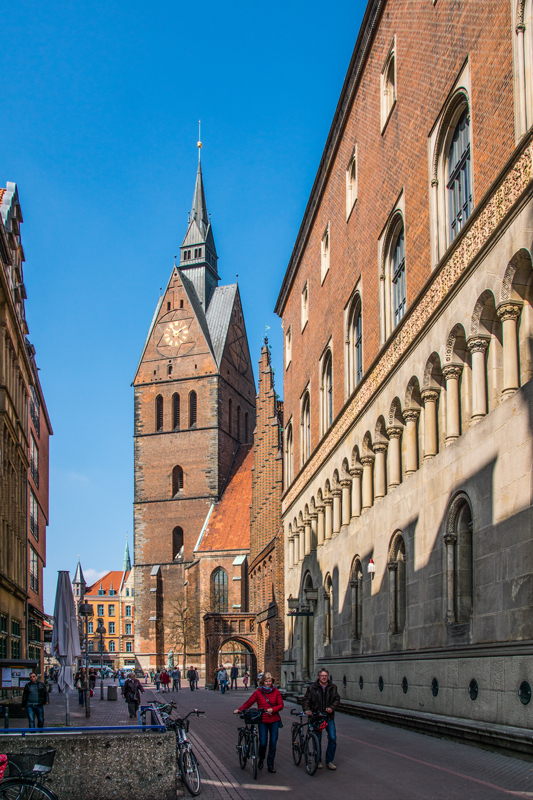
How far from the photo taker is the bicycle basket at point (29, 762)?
848 centimetres

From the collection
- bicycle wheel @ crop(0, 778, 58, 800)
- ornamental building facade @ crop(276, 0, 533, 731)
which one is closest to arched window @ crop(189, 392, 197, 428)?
ornamental building facade @ crop(276, 0, 533, 731)

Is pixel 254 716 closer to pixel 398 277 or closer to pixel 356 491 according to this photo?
pixel 398 277

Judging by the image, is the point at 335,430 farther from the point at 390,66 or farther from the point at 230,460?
the point at 230,460

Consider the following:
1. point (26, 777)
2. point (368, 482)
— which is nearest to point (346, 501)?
point (368, 482)

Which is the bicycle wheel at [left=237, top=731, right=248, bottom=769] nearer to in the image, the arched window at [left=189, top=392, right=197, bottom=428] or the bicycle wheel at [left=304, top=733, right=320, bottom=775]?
the bicycle wheel at [left=304, top=733, right=320, bottom=775]

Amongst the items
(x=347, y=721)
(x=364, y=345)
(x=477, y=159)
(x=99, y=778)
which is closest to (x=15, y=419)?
(x=364, y=345)

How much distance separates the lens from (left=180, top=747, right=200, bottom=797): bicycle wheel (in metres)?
10.6

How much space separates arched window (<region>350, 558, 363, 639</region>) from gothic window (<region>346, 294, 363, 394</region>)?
203 inches

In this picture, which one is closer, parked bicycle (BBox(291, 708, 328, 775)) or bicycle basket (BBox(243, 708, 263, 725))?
parked bicycle (BBox(291, 708, 328, 775))

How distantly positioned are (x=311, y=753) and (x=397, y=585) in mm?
8529

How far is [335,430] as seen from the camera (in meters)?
28.6

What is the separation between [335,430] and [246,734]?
1633 cm

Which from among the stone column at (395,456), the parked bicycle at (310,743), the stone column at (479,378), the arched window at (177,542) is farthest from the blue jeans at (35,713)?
the arched window at (177,542)

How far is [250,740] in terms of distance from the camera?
12602 millimetres
